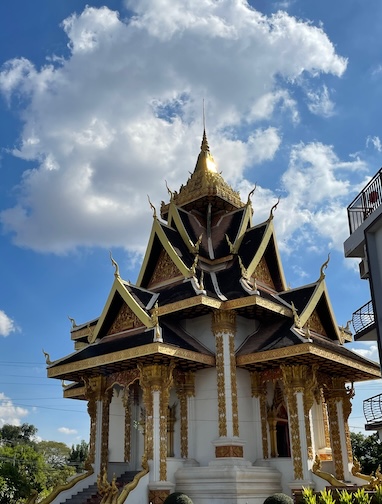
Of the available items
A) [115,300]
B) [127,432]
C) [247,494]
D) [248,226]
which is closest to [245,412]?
[247,494]

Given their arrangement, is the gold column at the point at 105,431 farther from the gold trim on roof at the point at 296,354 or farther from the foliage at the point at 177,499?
the gold trim on roof at the point at 296,354

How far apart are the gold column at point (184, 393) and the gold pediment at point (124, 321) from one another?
1627 millimetres

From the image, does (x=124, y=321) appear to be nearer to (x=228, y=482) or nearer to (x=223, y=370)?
(x=223, y=370)

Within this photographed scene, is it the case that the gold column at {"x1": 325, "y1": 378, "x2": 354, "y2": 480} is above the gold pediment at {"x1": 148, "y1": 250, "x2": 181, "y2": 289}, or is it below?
below

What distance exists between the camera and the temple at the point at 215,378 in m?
11.5

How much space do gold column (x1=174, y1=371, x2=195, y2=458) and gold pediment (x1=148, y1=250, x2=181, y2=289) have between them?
9.44 ft

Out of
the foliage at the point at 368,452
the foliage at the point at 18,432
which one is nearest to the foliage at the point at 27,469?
the foliage at the point at 18,432

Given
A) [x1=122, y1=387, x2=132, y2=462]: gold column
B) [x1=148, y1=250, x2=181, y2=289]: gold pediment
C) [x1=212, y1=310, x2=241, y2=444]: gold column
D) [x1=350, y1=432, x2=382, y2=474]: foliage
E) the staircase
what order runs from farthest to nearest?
[x1=350, y1=432, x2=382, y2=474]: foliage < [x1=148, y1=250, x2=181, y2=289]: gold pediment < [x1=122, y1=387, x2=132, y2=462]: gold column < [x1=212, y1=310, x2=241, y2=444]: gold column < the staircase

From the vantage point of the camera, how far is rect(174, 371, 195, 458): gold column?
12.6 meters

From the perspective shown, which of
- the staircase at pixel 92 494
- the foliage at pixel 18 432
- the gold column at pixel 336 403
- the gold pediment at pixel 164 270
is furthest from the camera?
the foliage at pixel 18 432

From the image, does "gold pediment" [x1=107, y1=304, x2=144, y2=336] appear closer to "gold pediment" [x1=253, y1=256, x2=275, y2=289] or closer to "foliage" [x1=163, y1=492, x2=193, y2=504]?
"gold pediment" [x1=253, y1=256, x2=275, y2=289]

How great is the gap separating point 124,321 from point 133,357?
7.10 feet

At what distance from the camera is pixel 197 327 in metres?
13.7

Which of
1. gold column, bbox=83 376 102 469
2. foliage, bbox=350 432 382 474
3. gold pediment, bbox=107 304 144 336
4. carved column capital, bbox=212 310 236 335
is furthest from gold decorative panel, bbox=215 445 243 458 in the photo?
foliage, bbox=350 432 382 474
